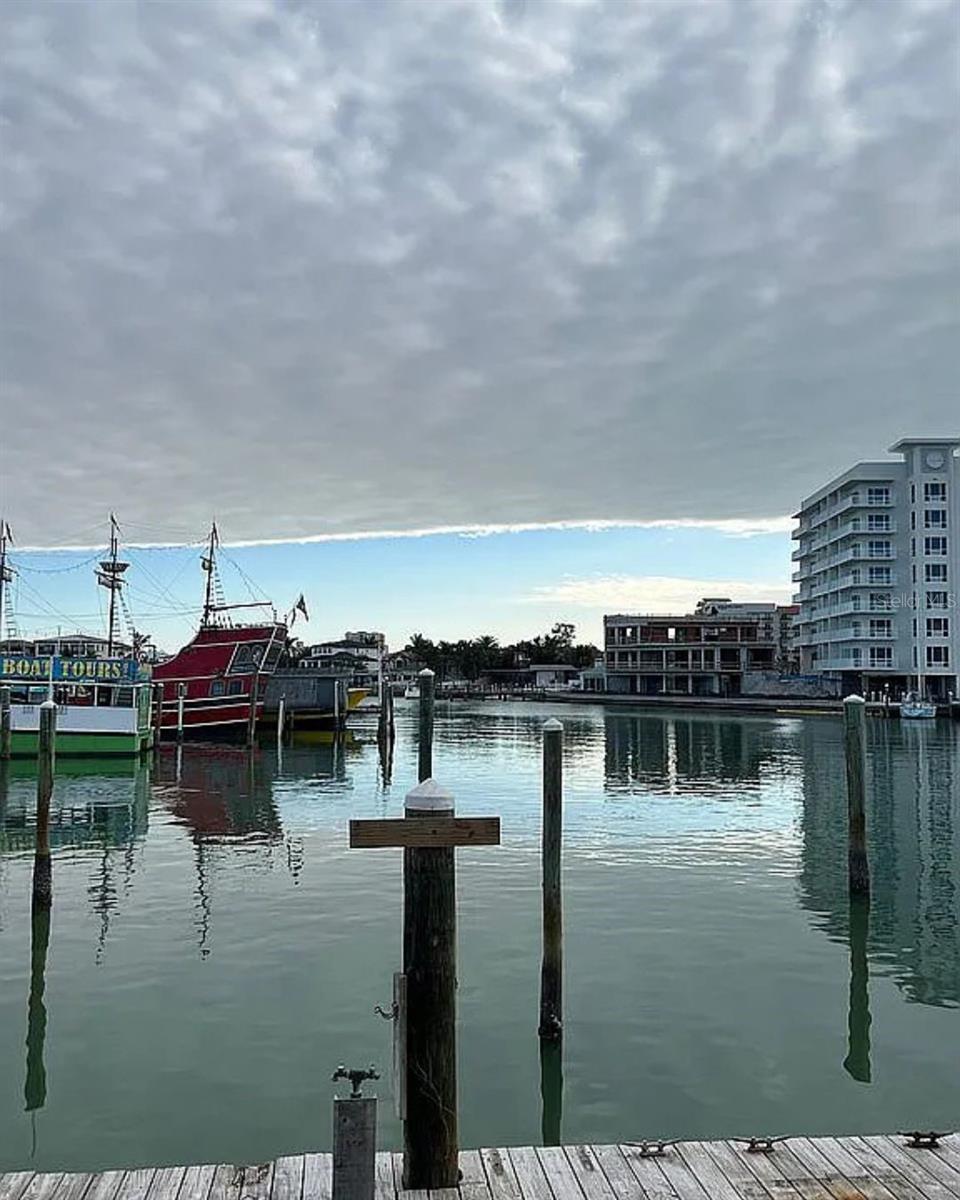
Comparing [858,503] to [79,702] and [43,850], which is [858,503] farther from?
[43,850]

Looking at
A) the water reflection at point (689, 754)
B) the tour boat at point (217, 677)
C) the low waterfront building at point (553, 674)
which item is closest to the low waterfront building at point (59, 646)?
the tour boat at point (217, 677)

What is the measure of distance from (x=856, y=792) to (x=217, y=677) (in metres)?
42.4

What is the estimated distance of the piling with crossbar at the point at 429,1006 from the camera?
5.37 metres

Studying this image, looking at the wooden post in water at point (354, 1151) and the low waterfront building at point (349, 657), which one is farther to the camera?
the low waterfront building at point (349, 657)

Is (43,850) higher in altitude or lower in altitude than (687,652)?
lower

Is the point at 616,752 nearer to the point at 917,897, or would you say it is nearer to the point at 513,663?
the point at 917,897

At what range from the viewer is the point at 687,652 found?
414 ft

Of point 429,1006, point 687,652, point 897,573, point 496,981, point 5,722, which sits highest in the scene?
point 897,573

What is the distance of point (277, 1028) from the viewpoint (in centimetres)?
1047

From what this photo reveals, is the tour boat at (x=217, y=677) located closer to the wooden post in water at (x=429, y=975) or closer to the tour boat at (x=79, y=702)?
the tour boat at (x=79, y=702)

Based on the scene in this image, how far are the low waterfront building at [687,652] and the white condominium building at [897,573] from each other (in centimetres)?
2864

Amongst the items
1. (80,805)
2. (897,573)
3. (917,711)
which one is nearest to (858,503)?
(897,573)

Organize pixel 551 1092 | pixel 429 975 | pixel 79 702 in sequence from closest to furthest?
pixel 429 975
pixel 551 1092
pixel 79 702

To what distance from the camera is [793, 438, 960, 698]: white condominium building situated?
275 feet
